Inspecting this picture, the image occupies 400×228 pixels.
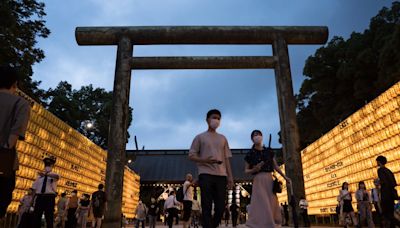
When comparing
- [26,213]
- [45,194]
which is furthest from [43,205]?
[26,213]

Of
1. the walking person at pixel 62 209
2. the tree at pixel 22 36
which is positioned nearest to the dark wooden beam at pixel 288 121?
the walking person at pixel 62 209

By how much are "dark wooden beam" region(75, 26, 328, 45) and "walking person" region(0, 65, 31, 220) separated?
794cm

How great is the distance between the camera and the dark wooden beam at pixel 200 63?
36.2 feet

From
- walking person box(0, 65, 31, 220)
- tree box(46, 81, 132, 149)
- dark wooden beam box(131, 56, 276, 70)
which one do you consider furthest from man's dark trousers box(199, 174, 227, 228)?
tree box(46, 81, 132, 149)

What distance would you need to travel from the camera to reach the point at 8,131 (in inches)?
119

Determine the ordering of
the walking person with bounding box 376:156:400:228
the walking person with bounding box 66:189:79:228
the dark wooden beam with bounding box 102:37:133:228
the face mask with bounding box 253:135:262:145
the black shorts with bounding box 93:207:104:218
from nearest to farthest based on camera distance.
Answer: the face mask with bounding box 253:135:262:145 < the walking person with bounding box 376:156:400:228 < the black shorts with bounding box 93:207:104:218 < the dark wooden beam with bounding box 102:37:133:228 < the walking person with bounding box 66:189:79:228

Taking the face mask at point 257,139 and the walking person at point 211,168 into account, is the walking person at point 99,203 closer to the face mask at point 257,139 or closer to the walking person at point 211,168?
the walking person at point 211,168

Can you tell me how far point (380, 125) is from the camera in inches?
453

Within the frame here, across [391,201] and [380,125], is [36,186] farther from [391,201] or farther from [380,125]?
[380,125]

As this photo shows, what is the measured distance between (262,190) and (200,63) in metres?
6.56

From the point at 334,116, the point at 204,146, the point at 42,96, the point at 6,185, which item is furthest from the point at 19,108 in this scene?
the point at 334,116

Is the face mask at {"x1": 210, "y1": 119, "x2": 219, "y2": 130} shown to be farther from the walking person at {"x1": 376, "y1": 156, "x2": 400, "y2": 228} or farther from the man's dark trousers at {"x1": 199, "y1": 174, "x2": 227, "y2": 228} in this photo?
the walking person at {"x1": 376, "y1": 156, "x2": 400, "y2": 228}

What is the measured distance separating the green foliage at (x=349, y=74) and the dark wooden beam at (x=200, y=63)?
9309 millimetres

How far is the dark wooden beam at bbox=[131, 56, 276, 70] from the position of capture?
11023 mm
